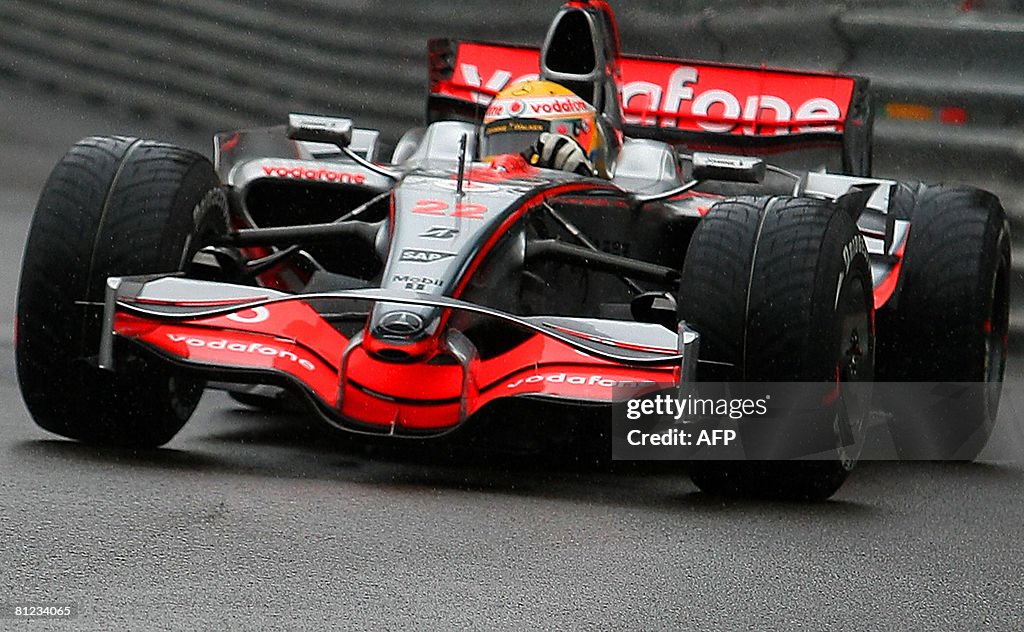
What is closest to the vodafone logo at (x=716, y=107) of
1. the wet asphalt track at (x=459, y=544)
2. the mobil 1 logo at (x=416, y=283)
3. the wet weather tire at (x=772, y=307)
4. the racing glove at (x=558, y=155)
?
the racing glove at (x=558, y=155)

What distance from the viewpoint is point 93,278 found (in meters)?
5.23

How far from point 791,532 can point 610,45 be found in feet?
12.2

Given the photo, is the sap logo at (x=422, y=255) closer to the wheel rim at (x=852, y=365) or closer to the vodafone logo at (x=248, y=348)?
the vodafone logo at (x=248, y=348)

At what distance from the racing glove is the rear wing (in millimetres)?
1047

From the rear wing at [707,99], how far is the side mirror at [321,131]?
1.74m

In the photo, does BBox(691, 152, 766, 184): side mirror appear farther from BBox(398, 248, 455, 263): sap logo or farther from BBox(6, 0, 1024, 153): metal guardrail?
BBox(6, 0, 1024, 153): metal guardrail

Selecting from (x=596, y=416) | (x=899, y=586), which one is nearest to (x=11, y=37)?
(x=596, y=416)

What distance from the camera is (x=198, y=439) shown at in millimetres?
6012

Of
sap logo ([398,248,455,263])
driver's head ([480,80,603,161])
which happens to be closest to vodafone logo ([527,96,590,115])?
Result: driver's head ([480,80,603,161])

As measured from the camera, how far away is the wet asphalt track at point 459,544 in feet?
12.0

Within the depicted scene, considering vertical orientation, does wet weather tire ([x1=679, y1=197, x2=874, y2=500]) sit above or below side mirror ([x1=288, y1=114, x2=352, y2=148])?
below

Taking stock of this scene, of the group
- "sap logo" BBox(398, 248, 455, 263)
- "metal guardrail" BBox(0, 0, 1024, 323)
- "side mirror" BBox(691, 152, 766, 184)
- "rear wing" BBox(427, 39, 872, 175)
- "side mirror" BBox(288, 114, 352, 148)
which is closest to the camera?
"sap logo" BBox(398, 248, 455, 263)

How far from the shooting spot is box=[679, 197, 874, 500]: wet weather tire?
5012mm

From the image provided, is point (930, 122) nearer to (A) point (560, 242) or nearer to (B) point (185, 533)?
(A) point (560, 242)
